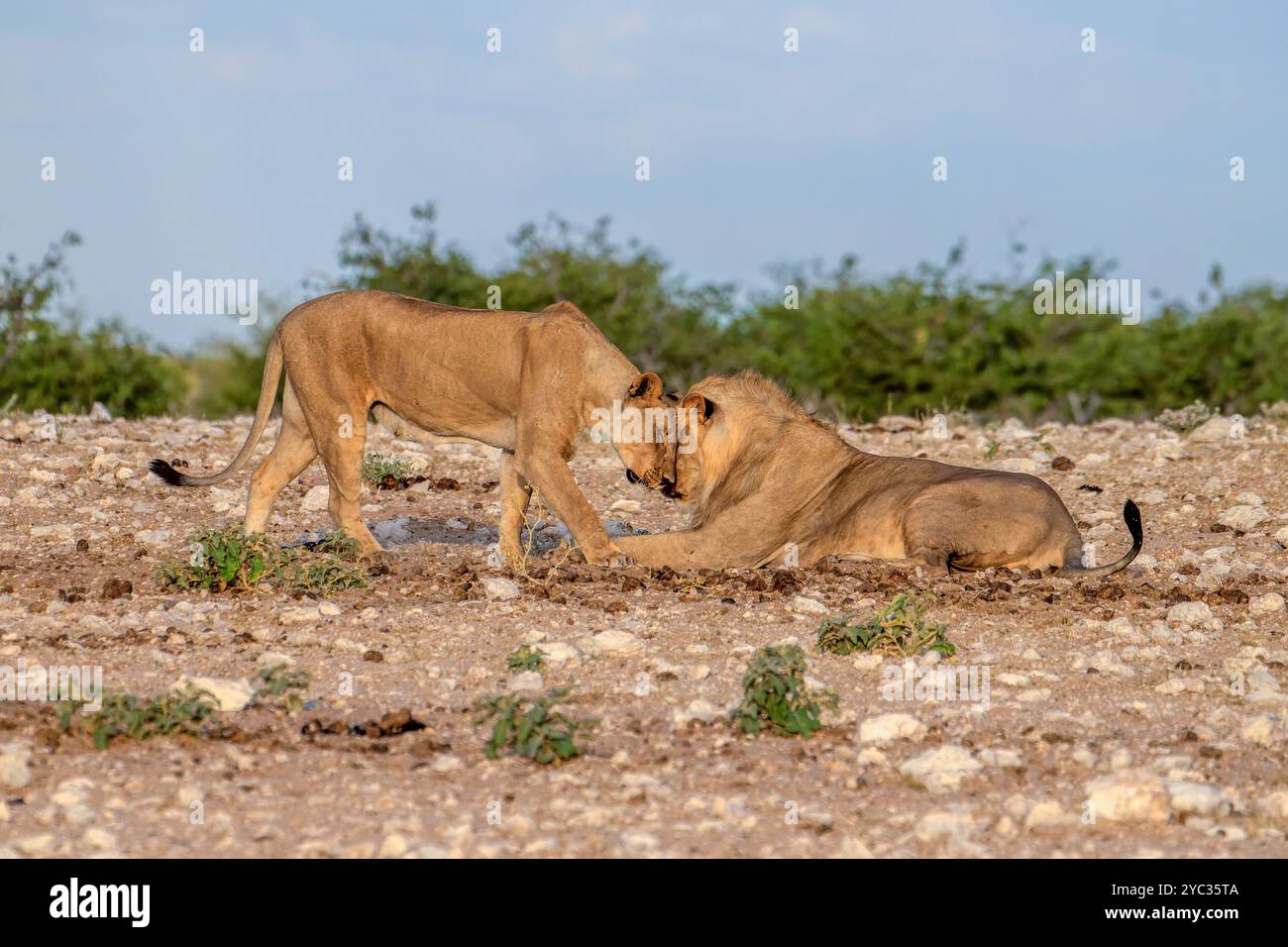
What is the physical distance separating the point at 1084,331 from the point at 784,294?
236 inches

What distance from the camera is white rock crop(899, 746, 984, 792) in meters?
5.28

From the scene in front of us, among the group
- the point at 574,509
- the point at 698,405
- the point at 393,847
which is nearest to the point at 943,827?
the point at 393,847

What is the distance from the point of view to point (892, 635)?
23.4 feet

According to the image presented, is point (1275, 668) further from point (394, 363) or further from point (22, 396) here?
point (22, 396)

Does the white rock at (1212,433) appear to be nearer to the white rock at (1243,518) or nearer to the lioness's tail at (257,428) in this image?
the white rock at (1243,518)

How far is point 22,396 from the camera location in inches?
974

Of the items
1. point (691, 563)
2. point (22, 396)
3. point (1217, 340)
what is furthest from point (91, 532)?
point (1217, 340)

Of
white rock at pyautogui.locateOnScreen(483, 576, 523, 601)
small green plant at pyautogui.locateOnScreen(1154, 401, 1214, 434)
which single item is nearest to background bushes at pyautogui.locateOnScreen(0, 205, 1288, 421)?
small green plant at pyautogui.locateOnScreen(1154, 401, 1214, 434)

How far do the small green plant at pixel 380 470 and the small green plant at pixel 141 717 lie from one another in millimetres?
6357

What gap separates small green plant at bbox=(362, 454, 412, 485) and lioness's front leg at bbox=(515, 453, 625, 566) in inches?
116

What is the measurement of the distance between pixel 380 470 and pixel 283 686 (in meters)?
6.26

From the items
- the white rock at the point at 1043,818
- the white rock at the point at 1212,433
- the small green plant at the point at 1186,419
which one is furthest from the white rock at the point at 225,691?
the small green plant at the point at 1186,419

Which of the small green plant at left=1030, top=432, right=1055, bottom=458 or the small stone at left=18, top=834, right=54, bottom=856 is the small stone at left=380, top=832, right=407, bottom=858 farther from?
the small green plant at left=1030, top=432, right=1055, bottom=458

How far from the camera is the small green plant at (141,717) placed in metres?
5.58
